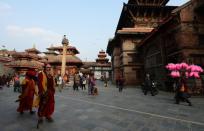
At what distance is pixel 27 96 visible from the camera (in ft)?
21.8

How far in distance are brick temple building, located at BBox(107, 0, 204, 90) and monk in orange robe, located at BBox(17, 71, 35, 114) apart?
11.4m

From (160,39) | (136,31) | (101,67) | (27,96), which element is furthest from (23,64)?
(27,96)

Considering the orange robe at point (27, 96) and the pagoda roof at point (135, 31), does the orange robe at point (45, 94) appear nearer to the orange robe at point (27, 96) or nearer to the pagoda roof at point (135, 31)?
the orange robe at point (27, 96)

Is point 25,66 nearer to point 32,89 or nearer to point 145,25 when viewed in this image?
point 145,25

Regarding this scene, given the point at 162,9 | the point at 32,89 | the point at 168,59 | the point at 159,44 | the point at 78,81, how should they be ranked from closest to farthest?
the point at 32,89
the point at 168,59
the point at 159,44
the point at 78,81
the point at 162,9

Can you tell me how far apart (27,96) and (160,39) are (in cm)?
1437

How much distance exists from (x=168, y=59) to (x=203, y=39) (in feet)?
10.8

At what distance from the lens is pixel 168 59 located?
16.3 m

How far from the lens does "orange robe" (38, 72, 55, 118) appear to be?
203 inches

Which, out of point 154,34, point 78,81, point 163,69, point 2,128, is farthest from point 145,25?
point 2,128

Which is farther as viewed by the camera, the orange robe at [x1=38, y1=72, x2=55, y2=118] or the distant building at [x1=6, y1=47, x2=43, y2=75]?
the distant building at [x1=6, y1=47, x2=43, y2=75]

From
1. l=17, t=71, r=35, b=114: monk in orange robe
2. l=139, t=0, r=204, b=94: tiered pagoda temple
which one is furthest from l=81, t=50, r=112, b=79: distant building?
l=17, t=71, r=35, b=114: monk in orange robe

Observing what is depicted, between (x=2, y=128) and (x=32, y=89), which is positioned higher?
(x=32, y=89)

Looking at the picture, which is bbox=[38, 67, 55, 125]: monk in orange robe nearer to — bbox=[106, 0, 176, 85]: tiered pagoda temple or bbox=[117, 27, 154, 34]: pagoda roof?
bbox=[106, 0, 176, 85]: tiered pagoda temple
